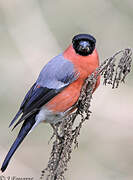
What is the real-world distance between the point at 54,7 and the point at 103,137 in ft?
7.50

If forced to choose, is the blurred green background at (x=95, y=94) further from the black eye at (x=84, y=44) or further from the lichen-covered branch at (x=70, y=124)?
the lichen-covered branch at (x=70, y=124)

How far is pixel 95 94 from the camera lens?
577 centimetres

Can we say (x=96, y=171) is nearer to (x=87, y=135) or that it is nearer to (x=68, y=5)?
(x=87, y=135)

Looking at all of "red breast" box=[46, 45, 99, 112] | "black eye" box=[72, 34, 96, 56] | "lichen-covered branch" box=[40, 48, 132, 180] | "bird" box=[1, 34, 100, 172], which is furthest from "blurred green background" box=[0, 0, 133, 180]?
"lichen-covered branch" box=[40, 48, 132, 180]

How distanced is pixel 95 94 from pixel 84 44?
1.73 metres

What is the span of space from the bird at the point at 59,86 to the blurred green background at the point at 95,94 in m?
1.35

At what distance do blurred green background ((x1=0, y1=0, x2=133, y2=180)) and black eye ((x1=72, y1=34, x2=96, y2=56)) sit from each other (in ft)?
5.36

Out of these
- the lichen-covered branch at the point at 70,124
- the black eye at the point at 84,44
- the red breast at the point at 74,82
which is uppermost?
the black eye at the point at 84,44

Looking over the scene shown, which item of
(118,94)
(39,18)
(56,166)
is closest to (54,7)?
(39,18)

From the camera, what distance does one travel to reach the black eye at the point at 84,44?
4.10 meters

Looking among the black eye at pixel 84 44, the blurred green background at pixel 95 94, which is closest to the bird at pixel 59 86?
the black eye at pixel 84 44

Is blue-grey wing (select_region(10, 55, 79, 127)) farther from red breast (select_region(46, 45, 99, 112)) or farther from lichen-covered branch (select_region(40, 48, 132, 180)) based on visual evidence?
lichen-covered branch (select_region(40, 48, 132, 180))

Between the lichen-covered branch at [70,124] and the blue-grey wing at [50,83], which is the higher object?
the blue-grey wing at [50,83]

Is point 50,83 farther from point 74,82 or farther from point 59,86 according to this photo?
point 74,82
